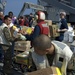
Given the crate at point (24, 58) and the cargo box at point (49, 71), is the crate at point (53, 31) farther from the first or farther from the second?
the cargo box at point (49, 71)

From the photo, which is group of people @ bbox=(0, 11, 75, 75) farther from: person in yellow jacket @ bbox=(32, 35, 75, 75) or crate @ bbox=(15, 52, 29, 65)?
A: crate @ bbox=(15, 52, 29, 65)

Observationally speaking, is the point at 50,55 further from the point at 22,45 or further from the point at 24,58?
the point at 22,45

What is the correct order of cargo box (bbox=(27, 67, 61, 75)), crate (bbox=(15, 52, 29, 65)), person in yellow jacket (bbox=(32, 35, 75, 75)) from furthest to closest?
crate (bbox=(15, 52, 29, 65)), cargo box (bbox=(27, 67, 61, 75)), person in yellow jacket (bbox=(32, 35, 75, 75))

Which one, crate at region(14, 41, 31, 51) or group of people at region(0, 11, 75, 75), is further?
crate at region(14, 41, 31, 51)

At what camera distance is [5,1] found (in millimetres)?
21109

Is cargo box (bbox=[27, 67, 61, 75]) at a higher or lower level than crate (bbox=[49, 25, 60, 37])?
higher

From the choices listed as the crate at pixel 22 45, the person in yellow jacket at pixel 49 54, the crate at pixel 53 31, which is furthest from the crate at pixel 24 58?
the crate at pixel 53 31

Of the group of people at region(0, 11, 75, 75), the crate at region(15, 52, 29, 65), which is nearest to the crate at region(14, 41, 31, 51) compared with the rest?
the crate at region(15, 52, 29, 65)

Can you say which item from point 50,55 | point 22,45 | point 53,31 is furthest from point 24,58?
point 53,31

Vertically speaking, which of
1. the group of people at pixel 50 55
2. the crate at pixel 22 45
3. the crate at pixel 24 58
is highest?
the group of people at pixel 50 55

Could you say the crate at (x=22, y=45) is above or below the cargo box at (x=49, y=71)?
below

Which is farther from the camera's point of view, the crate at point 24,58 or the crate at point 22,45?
the crate at point 22,45

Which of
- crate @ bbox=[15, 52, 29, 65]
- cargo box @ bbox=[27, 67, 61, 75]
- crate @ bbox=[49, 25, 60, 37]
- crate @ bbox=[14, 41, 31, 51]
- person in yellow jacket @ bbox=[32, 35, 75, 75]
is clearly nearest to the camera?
person in yellow jacket @ bbox=[32, 35, 75, 75]

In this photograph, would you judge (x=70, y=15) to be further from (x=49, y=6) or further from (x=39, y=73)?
(x=39, y=73)
